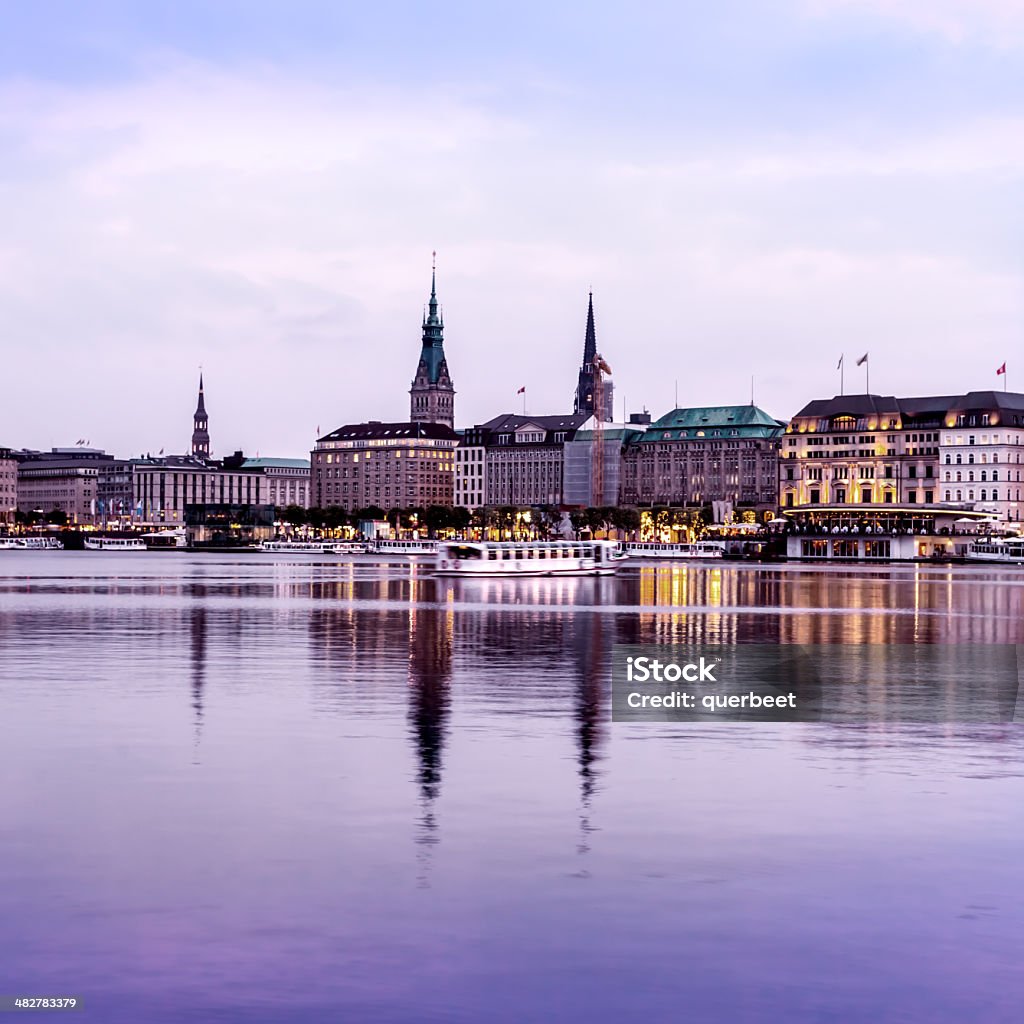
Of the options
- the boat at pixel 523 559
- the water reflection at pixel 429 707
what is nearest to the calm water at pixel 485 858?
the water reflection at pixel 429 707

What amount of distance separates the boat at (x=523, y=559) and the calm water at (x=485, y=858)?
10836 cm

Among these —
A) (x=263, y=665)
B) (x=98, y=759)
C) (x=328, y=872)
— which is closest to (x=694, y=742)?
(x=98, y=759)

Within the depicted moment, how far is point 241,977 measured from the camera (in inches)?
530

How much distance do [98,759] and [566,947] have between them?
1329 centimetres

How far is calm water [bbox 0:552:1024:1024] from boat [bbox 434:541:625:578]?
4266 inches

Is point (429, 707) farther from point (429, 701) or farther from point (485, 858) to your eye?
point (485, 858)

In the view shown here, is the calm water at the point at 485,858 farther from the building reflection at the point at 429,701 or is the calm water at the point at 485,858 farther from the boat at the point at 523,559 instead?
the boat at the point at 523,559

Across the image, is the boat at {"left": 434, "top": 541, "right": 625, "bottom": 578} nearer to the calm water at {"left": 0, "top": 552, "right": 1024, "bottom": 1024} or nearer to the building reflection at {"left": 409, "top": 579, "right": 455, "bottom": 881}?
the building reflection at {"left": 409, "top": 579, "right": 455, "bottom": 881}

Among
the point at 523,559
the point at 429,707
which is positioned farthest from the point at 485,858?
the point at 523,559

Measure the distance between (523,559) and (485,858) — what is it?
134m

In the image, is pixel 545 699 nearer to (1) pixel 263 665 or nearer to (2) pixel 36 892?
(1) pixel 263 665

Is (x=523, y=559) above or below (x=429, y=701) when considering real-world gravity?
below

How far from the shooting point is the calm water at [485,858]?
43.7 ft

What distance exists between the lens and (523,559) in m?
152
